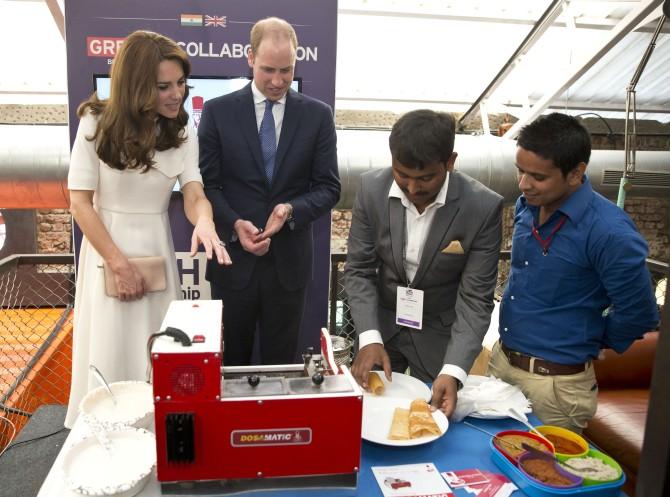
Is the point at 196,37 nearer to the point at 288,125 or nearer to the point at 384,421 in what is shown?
the point at 288,125

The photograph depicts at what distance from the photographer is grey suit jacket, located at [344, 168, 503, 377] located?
166 centimetres

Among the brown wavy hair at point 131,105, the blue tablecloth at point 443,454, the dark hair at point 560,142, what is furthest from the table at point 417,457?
the brown wavy hair at point 131,105

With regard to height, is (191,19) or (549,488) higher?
(191,19)

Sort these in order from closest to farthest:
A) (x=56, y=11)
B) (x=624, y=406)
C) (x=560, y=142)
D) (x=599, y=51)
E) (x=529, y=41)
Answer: (x=560, y=142) < (x=624, y=406) < (x=56, y=11) < (x=599, y=51) < (x=529, y=41)

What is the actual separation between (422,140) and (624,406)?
189 centimetres

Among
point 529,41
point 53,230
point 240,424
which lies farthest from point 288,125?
point 53,230

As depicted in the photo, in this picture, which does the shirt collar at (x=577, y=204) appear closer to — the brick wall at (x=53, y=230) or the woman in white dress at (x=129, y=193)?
the woman in white dress at (x=129, y=193)

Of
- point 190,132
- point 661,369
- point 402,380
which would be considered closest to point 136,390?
point 402,380

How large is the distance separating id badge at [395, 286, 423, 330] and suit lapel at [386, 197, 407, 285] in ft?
0.20

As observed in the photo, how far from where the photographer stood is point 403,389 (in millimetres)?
1516

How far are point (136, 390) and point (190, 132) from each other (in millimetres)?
1032

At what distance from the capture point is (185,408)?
1.05 metres

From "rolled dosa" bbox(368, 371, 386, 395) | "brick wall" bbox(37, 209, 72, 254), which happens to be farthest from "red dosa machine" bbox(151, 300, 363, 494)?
"brick wall" bbox(37, 209, 72, 254)

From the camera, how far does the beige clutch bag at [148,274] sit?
1923 mm
